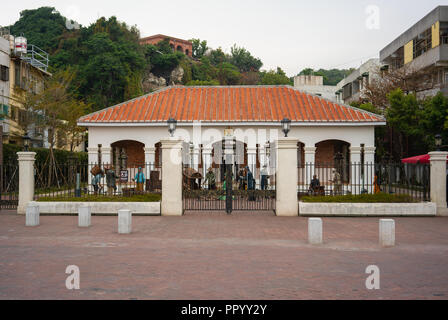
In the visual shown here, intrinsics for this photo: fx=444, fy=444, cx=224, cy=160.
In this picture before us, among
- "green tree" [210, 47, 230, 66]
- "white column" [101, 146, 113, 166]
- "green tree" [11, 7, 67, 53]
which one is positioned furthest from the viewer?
"green tree" [210, 47, 230, 66]

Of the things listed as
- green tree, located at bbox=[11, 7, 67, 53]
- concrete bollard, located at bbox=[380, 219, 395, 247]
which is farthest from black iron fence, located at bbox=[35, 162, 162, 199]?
green tree, located at bbox=[11, 7, 67, 53]

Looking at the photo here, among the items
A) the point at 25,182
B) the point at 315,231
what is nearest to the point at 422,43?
the point at 315,231

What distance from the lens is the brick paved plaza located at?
20.9ft

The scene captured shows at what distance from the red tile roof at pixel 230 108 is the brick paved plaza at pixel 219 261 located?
1267cm

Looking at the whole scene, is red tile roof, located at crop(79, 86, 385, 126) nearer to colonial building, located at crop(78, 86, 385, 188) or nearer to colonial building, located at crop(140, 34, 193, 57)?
colonial building, located at crop(78, 86, 385, 188)

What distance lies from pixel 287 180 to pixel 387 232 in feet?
20.0

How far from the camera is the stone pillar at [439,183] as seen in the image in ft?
52.1

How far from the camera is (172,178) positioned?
15.9 meters

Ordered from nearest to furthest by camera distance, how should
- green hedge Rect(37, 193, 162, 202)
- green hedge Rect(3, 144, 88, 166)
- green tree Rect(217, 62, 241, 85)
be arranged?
green hedge Rect(37, 193, 162, 202) → green hedge Rect(3, 144, 88, 166) → green tree Rect(217, 62, 241, 85)

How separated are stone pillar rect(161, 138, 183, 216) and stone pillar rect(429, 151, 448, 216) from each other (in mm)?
9148

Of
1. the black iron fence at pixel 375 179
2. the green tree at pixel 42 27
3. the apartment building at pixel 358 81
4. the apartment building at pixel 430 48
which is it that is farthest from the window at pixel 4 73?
the apartment building at pixel 430 48

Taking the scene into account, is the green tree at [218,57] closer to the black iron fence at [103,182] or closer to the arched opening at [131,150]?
the arched opening at [131,150]
